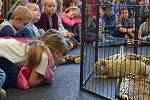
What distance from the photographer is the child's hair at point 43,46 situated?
1.92 meters

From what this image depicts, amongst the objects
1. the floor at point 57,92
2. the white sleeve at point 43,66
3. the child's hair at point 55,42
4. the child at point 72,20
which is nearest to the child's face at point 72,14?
the child at point 72,20

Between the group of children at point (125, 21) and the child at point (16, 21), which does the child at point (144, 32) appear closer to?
the group of children at point (125, 21)

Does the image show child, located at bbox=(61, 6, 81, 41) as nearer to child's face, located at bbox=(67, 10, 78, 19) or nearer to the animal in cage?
child's face, located at bbox=(67, 10, 78, 19)

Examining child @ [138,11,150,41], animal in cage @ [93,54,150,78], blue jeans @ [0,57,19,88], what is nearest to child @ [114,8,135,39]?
child @ [138,11,150,41]

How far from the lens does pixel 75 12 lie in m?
3.78

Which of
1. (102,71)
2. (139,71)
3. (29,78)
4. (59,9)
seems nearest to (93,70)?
(102,71)

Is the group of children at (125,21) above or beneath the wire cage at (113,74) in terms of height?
above

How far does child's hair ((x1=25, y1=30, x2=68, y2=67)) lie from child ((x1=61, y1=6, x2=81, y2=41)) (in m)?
1.63

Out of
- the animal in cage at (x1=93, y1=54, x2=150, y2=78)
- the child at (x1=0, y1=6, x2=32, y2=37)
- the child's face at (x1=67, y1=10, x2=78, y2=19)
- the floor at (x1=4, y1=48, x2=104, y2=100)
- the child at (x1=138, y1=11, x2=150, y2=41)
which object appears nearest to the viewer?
the floor at (x1=4, y1=48, x2=104, y2=100)

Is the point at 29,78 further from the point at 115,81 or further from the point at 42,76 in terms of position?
the point at 115,81

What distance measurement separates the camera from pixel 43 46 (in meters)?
1.96

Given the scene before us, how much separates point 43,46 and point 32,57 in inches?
3.5

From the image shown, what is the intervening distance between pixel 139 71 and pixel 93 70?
32 cm

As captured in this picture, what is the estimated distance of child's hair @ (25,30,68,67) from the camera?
1.92 m
